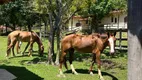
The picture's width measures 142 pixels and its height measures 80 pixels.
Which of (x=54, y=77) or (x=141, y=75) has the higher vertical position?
(x=141, y=75)

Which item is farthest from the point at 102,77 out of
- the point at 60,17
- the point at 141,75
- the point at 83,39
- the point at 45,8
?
the point at 141,75

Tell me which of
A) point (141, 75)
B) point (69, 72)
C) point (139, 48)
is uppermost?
point (139, 48)

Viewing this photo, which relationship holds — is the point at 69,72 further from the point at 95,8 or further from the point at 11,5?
the point at 95,8

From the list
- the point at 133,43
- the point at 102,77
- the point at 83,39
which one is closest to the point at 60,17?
the point at 83,39

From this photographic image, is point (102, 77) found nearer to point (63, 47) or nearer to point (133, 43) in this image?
point (63, 47)

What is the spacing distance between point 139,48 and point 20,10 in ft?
129

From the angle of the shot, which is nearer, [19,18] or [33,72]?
[33,72]

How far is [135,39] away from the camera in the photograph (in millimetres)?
1589

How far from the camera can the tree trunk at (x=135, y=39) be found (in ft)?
5.08

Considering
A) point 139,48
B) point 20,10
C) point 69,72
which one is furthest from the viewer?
point 20,10

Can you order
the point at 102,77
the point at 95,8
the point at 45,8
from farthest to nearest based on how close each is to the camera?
the point at 95,8
the point at 45,8
the point at 102,77

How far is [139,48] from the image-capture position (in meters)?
1.59

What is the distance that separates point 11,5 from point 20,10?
1.54 m

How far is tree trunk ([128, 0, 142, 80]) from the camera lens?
155 cm
